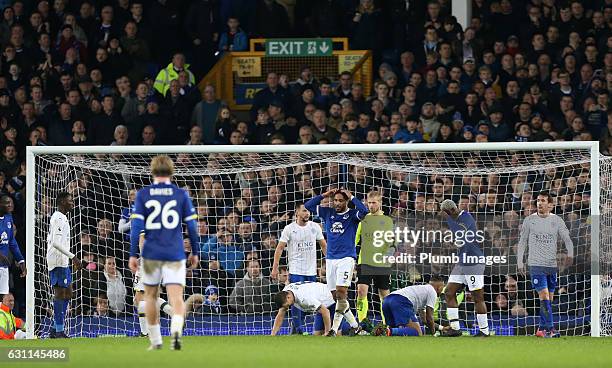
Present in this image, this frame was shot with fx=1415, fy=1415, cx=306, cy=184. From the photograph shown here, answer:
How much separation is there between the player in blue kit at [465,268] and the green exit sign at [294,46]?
6.75 metres

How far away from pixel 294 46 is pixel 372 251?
680 centimetres

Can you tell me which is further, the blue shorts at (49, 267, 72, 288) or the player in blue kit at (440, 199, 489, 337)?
the blue shorts at (49, 267, 72, 288)

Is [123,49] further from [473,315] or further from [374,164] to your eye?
[473,315]

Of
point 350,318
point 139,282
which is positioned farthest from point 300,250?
point 139,282

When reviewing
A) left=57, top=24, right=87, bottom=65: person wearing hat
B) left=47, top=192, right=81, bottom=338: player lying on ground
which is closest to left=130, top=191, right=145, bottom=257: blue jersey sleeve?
left=47, top=192, right=81, bottom=338: player lying on ground

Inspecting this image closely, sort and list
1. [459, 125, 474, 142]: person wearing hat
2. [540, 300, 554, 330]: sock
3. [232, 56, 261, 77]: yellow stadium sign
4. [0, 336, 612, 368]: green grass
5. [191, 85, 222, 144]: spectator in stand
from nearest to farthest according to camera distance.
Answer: [0, 336, 612, 368]: green grass → [540, 300, 554, 330]: sock → [459, 125, 474, 142]: person wearing hat → [191, 85, 222, 144]: spectator in stand → [232, 56, 261, 77]: yellow stadium sign

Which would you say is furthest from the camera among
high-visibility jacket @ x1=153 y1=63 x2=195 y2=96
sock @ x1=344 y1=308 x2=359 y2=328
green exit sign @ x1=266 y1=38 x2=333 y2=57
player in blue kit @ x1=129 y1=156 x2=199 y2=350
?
green exit sign @ x1=266 y1=38 x2=333 y2=57

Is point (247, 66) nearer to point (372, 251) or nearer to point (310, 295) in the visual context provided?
point (372, 251)

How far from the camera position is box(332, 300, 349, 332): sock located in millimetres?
16672

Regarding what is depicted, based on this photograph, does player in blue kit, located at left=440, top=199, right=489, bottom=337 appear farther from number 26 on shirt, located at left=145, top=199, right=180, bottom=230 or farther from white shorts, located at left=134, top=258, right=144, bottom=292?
number 26 on shirt, located at left=145, top=199, right=180, bottom=230

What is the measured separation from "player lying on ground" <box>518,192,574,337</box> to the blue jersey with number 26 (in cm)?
555

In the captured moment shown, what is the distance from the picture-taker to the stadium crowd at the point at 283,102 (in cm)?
1769

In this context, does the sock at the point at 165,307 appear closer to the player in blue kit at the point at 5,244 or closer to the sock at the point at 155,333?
the player in blue kit at the point at 5,244

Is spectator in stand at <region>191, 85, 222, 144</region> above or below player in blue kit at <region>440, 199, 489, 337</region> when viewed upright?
above
